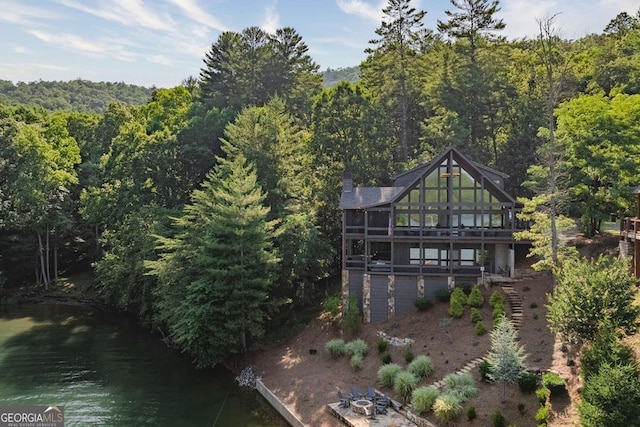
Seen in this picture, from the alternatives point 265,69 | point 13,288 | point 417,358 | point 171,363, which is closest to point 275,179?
point 171,363

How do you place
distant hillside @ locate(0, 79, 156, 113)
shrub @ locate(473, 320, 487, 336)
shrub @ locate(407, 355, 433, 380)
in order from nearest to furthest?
1. shrub @ locate(407, 355, 433, 380)
2. shrub @ locate(473, 320, 487, 336)
3. distant hillside @ locate(0, 79, 156, 113)

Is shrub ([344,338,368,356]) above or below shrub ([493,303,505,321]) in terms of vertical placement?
below

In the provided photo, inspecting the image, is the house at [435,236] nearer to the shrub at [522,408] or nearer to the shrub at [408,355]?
the shrub at [408,355]

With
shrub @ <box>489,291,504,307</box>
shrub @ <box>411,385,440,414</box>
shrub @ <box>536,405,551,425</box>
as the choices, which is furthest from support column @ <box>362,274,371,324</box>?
shrub @ <box>536,405,551,425</box>

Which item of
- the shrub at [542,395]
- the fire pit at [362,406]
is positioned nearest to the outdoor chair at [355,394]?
the fire pit at [362,406]

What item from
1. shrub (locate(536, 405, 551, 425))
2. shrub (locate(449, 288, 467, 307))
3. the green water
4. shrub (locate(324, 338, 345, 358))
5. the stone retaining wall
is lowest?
the green water

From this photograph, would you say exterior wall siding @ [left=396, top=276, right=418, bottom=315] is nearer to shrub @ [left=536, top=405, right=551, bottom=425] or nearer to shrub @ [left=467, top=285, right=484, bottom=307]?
shrub @ [left=467, top=285, right=484, bottom=307]

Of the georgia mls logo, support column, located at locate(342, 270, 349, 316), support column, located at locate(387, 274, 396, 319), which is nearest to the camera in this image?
the georgia mls logo

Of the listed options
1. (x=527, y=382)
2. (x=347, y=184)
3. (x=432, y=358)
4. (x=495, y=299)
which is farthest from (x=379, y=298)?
(x=527, y=382)

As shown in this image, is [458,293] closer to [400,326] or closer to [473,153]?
[400,326]
